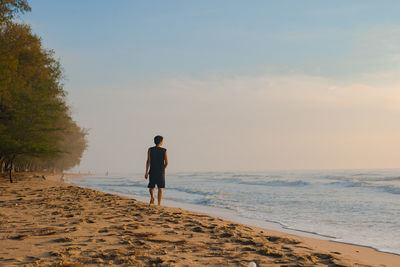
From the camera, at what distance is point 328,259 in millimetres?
4586

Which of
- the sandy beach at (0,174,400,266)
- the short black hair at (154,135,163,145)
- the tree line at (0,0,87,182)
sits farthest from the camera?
the tree line at (0,0,87,182)

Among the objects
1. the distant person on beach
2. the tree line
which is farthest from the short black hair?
the tree line

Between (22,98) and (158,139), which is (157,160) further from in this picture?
(22,98)

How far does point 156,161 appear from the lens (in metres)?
9.96

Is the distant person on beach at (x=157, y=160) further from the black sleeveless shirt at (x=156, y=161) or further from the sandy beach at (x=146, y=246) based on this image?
the sandy beach at (x=146, y=246)

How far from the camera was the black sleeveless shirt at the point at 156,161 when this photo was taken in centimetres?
997

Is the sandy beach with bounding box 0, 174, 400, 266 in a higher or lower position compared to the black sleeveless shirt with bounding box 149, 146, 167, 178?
lower

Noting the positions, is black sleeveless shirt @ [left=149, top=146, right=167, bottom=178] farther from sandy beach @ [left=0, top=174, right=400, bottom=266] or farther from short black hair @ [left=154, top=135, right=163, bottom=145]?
sandy beach @ [left=0, top=174, right=400, bottom=266]

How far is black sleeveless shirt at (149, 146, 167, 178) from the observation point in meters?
9.97

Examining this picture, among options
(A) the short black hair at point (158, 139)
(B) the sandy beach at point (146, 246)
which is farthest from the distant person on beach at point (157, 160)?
(B) the sandy beach at point (146, 246)

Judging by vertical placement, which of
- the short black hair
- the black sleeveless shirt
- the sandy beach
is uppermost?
the short black hair

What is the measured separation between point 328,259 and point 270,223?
5.34 metres

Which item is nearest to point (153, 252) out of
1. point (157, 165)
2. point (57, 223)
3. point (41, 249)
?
point (41, 249)

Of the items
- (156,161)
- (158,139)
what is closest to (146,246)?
(156,161)
